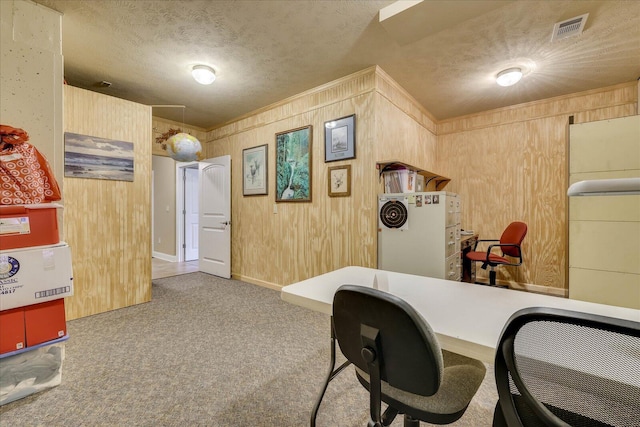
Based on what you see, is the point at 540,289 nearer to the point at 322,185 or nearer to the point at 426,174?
the point at 426,174

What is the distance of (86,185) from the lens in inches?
117

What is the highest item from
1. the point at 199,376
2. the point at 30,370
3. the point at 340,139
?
the point at 340,139

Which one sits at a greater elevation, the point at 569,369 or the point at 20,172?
the point at 20,172

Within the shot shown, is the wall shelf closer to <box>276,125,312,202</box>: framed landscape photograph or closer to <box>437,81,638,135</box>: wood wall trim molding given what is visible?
<box>437,81,638,135</box>: wood wall trim molding

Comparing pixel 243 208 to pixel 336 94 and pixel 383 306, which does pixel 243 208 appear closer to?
pixel 336 94

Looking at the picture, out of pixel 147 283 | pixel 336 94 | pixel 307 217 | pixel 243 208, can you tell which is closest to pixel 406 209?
pixel 307 217

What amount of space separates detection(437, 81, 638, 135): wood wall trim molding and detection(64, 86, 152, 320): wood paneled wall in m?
4.62

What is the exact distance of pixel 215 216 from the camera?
15.8ft

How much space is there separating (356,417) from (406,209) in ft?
6.39

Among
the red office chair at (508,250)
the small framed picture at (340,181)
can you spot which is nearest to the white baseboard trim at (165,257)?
the small framed picture at (340,181)

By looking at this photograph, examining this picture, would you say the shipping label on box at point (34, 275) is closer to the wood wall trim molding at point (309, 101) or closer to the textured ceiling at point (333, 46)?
the textured ceiling at point (333, 46)

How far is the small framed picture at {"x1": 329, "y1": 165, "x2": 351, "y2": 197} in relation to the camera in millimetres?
3250

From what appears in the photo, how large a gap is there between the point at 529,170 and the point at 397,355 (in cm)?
429

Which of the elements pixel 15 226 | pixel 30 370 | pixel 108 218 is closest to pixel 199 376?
pixel 30 370
